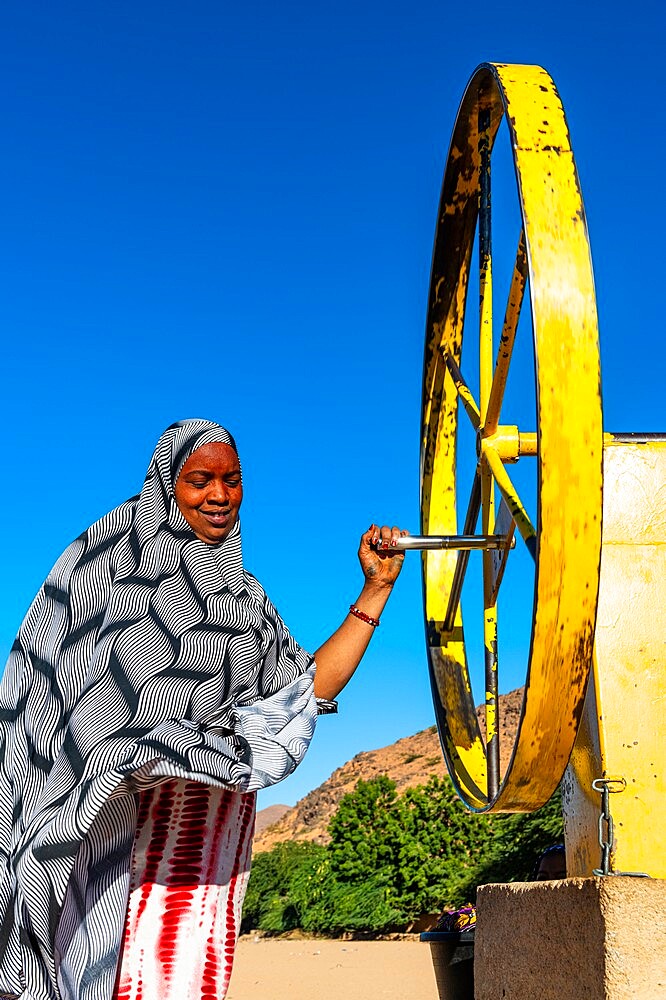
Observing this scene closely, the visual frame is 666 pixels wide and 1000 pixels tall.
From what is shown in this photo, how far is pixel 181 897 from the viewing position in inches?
106

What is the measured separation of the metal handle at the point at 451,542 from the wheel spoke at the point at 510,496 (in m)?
0.14

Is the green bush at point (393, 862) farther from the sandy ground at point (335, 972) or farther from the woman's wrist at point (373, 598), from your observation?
the woman's wrist at point (373, 598)

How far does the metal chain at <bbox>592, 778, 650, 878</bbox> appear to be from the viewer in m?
2.69

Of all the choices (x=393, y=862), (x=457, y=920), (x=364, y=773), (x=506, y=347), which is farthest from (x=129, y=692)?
(x=364, y=773)

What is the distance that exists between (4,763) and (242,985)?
42.5 ft

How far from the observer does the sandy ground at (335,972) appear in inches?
502

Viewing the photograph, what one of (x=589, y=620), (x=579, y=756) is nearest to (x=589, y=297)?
(x=589, y=620)

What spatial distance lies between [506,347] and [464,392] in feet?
1.28

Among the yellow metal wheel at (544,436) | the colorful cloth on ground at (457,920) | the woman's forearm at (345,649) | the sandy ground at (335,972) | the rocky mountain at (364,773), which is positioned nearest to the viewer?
the yellow metal wheel at (544,436)

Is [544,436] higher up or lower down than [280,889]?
higher up

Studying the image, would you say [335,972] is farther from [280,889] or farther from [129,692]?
[129,692]

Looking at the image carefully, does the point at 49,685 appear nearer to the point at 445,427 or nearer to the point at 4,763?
the point at 4,763

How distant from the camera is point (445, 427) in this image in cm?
410

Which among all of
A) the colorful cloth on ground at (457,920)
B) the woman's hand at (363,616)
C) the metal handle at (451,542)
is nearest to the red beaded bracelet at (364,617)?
the woman's hand at (363,616)
